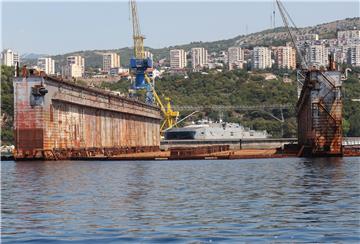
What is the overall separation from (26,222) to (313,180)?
24759mm

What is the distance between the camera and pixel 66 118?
297 feet

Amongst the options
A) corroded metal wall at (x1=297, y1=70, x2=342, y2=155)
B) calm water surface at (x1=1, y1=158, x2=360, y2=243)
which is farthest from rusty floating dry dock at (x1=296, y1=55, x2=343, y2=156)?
calm water surface at (x1=1, y1=158, x2=360, y2=243)

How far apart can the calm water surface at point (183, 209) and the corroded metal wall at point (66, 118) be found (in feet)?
91.2

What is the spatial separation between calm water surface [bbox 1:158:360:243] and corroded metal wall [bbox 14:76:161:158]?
27.8m

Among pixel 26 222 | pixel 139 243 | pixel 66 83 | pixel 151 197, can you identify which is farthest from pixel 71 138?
pixel 139 243

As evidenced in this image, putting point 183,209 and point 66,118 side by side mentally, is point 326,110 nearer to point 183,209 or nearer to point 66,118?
point 66,118

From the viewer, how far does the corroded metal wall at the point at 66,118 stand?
83500mm

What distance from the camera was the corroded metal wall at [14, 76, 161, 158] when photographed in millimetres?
83500

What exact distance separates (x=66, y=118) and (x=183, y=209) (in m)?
57.5

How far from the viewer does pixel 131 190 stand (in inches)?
1793

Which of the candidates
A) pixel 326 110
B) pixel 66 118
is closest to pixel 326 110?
pixel 326 110

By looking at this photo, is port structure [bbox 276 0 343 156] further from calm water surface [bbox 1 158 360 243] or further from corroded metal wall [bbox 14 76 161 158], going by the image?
calm water surface [bbox 1 158 360 243]

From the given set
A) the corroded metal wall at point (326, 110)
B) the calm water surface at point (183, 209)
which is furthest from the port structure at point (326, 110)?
the calm water surface at point (183, 209)

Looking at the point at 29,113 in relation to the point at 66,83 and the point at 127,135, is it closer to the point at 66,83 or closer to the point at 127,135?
the point at 66,83
